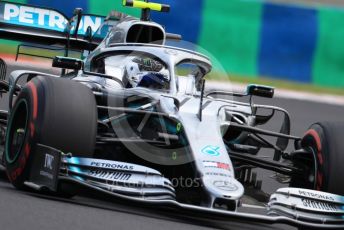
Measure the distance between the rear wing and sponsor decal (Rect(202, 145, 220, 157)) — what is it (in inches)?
137

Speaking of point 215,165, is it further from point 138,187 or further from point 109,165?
point 109,165

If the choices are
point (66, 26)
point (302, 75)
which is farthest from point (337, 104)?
point (66, 26)

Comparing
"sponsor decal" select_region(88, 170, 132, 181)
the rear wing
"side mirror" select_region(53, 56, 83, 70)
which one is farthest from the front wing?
the rear wing

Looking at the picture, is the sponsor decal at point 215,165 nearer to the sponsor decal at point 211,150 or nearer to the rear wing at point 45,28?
the sponsor decal at point 211,150

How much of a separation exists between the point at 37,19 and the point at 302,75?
23.6 feet

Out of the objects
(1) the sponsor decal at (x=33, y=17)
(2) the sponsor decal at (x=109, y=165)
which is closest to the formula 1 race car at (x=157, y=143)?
(2) the sponsor decal at (x=109, y=165)

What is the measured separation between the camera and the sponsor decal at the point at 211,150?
24.1ft

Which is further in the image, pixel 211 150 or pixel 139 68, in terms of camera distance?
pixel 139 68

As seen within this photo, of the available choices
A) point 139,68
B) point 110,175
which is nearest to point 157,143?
point 110,175

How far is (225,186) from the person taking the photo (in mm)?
7008

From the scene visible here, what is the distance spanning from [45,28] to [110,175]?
3.92 meters

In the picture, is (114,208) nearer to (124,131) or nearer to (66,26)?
(124,131)

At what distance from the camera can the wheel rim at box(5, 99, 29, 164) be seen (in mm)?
7836

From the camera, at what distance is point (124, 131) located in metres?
8.07
